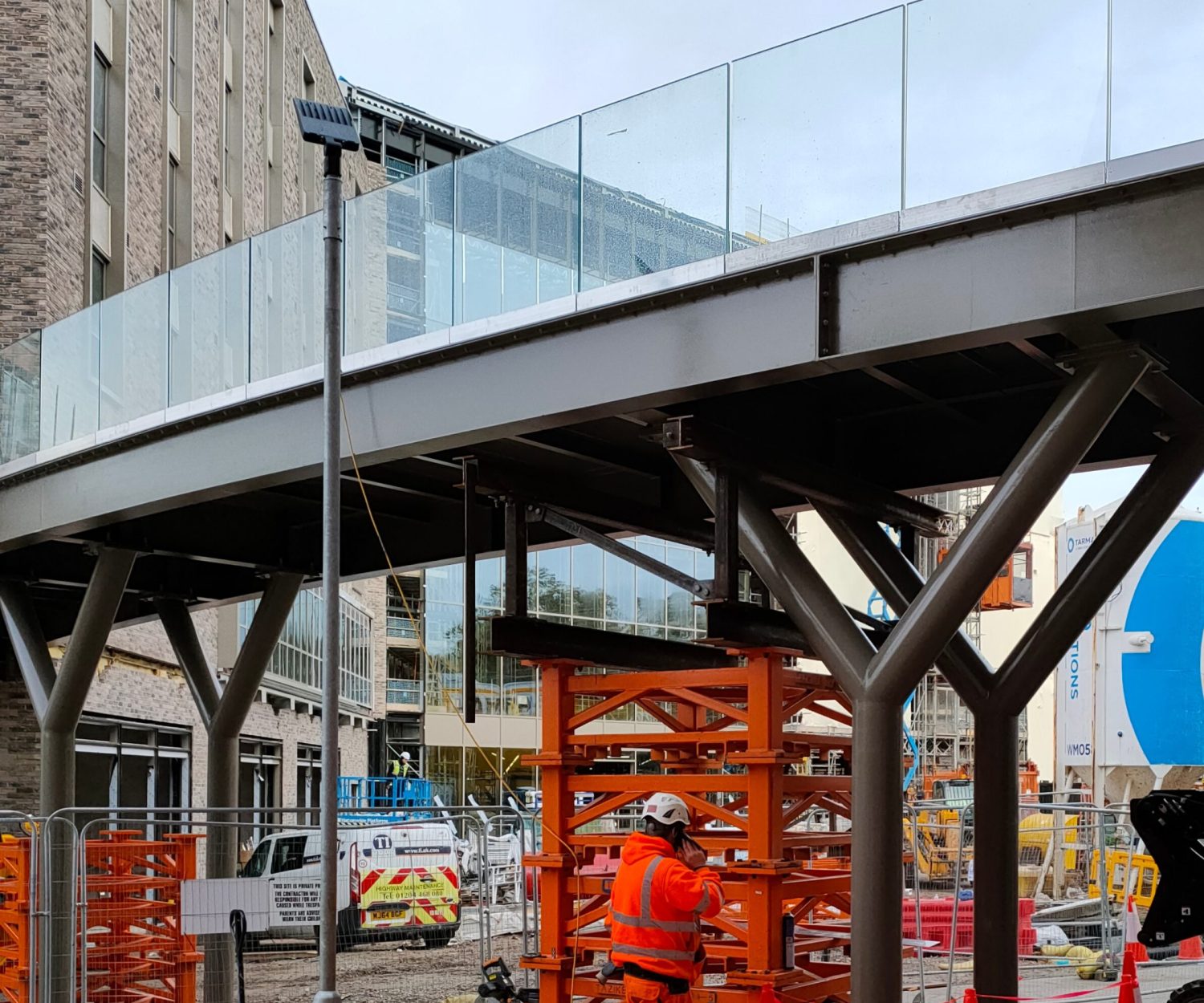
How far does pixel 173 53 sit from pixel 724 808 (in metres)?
27.3

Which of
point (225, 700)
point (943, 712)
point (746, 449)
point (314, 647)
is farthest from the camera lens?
point (943, 712)

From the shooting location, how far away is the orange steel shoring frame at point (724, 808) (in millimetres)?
10758

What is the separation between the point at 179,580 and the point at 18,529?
4160 mm

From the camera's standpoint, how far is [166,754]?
30.5 m

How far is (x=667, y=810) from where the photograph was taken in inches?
358

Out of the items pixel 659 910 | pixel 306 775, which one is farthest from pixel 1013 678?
pixel 306 775

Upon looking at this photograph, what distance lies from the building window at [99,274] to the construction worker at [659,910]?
21.5m

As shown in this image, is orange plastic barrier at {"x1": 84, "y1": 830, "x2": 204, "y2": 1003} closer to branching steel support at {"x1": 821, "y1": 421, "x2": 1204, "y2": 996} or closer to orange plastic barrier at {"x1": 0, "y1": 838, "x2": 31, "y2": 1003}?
orange plastic barrier at {"x1": 0, "y1": 838, "x2": 31, "y2": 1003}

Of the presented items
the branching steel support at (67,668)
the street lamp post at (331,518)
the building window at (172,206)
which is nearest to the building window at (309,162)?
the building window at (172,206)

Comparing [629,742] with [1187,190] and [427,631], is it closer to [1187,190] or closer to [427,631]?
[1187,190]

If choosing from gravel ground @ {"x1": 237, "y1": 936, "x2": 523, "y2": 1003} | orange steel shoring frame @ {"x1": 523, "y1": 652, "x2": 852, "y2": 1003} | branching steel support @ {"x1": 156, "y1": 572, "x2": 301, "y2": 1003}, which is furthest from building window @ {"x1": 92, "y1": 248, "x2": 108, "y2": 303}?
orange steel shoring frame @ {"x1": 523, "y1": 652, "x2": 852, "y2": 1003}

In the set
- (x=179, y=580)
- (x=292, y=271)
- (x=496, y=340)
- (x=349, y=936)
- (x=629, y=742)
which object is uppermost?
(x=292, y=271)

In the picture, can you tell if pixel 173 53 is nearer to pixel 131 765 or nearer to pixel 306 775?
pixel 131 765

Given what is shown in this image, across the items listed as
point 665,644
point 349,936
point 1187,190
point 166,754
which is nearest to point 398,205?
point 665,644
